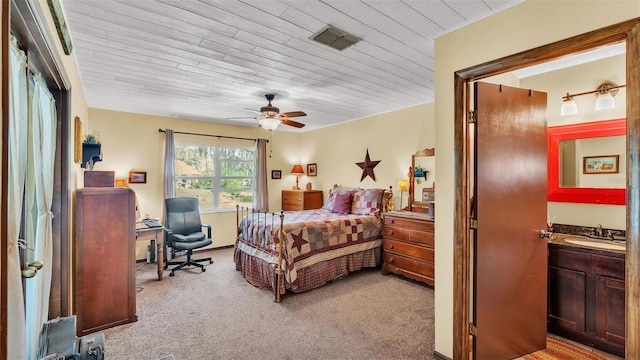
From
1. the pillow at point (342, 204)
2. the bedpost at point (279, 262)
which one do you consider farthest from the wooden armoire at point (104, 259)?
the pillow at point (342, 204)

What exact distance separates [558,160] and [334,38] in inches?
98.5

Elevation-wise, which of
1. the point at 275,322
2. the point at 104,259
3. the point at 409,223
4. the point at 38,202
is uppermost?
the point at 38,202

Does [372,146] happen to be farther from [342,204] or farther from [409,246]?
[409,246]

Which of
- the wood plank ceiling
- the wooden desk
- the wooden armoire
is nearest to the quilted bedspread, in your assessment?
the wooden desk

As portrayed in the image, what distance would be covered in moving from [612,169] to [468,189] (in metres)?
1.64

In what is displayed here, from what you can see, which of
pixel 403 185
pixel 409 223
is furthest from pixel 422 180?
pixel 409 223

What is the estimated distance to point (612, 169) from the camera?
8.69ft

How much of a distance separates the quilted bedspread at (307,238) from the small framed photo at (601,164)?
2508 mm

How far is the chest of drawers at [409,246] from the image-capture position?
12.1 ft

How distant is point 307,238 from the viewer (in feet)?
12.2

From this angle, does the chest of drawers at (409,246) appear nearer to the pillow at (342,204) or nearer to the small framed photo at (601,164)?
the pillow at (342,204)

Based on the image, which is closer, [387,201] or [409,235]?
[409,235]

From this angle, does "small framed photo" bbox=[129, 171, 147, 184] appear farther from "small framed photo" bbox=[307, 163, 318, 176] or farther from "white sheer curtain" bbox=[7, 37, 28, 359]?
"white sheer curtain" bbox=[7, 37, 28, 359]

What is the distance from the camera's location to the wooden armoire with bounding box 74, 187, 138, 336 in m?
2.66
